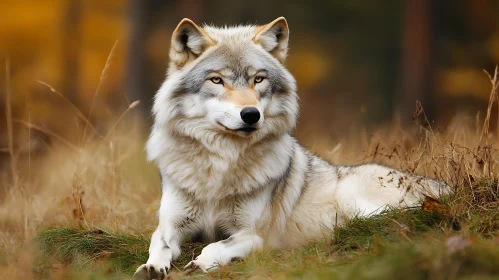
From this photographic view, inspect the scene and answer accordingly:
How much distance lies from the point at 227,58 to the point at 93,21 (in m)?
20.3

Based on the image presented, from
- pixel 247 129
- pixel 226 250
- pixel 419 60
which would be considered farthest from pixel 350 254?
pixel 419 60

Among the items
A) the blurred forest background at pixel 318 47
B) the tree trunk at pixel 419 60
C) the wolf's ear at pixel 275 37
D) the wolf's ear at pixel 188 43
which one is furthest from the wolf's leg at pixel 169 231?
the tree trunk at pixel 419 60

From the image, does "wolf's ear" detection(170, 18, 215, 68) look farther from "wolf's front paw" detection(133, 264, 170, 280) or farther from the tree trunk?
the tree trunk

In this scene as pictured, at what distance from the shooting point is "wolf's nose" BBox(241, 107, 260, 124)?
4371 mm

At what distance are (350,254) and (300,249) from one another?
68 centimetres

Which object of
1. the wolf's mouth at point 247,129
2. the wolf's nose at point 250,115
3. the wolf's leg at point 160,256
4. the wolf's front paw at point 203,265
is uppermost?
the wolf's nose at point 250,115

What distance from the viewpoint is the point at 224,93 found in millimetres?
4617

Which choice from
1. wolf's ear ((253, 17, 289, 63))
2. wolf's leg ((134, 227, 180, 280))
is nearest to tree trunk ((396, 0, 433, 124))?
wolf's ear ((253, 17, 289, 63))

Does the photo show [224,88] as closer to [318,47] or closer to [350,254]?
[350,254]

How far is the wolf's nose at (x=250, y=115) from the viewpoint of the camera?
4371 millimetres

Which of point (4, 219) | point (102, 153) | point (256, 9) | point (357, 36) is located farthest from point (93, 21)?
point (4, 219)

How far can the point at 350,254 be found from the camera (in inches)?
151

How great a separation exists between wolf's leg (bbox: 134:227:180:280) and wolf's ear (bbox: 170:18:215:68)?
1.43 m

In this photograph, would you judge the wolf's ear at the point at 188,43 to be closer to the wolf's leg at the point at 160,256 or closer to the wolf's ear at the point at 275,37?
the wolf's ear at the point at 275,37
